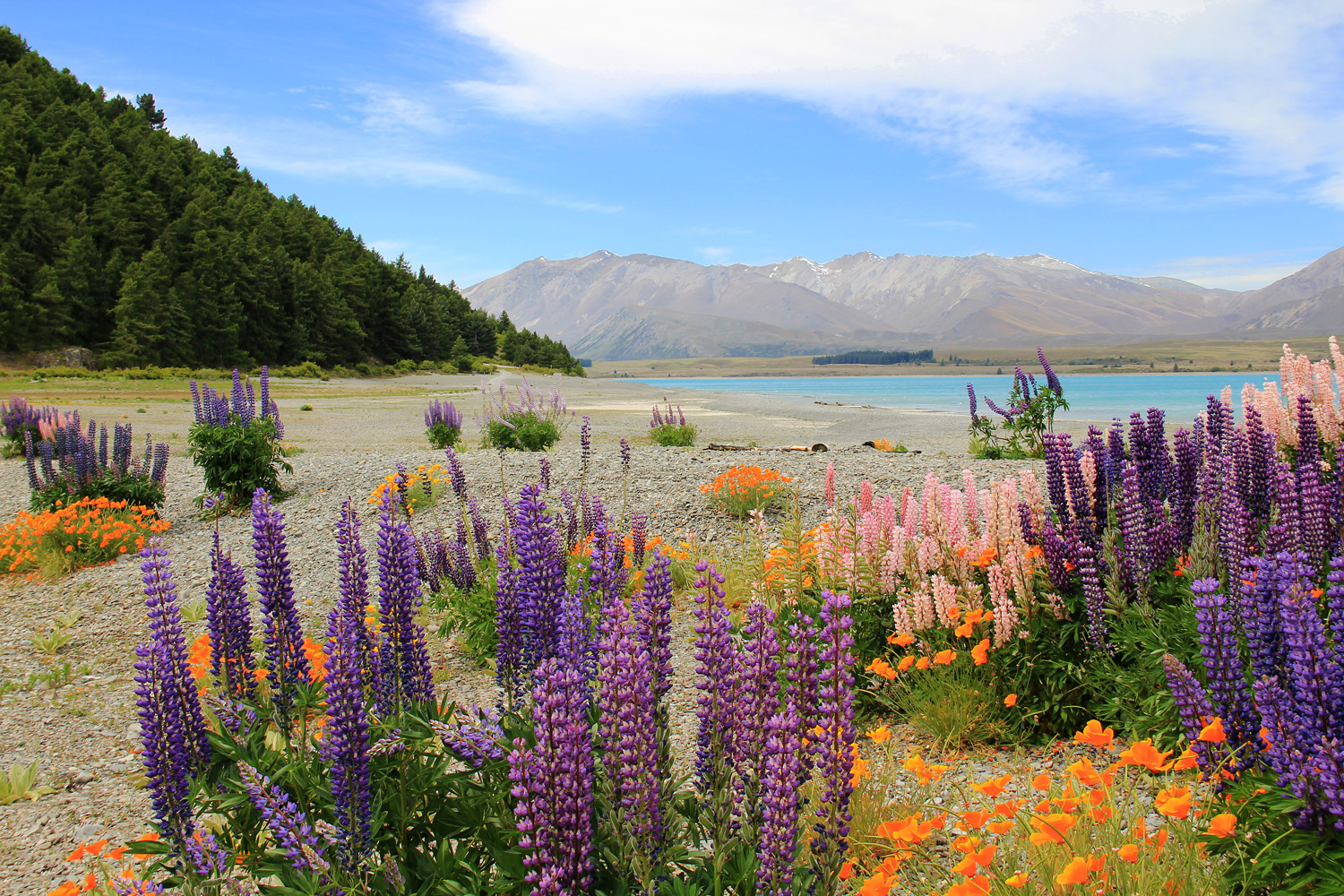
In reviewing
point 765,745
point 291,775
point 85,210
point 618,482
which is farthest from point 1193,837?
point 85,210

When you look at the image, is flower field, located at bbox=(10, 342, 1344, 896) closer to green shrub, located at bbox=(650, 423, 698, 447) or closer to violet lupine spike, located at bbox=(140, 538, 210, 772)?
violet lupine spike, located at bbox=(140, 538, 210, 772)

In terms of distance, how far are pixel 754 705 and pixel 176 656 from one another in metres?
1.65

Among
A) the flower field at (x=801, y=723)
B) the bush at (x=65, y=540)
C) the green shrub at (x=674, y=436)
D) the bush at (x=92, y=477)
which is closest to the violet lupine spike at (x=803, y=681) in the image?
the flower field at (x=801, y=723)

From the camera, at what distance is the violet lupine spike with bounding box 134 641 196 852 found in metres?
2.04

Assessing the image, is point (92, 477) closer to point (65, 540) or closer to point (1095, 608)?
point (65, 540)

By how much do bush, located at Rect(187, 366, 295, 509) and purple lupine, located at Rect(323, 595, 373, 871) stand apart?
388 inches

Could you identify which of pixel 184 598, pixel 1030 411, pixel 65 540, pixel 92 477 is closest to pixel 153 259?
pixel 92 477

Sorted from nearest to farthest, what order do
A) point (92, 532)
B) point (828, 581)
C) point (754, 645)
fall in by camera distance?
point (754, 645) < point (828, 581) < point (92, 532)

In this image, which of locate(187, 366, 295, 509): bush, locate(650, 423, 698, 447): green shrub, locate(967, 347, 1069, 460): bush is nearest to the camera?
locate(187, 366, 295, 509): bush

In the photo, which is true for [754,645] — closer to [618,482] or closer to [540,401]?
[618,482]

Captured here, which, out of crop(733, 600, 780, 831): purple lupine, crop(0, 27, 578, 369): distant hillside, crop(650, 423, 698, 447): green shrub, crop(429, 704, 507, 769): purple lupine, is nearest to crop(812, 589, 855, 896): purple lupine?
crop(733, 600, 780, 831): purple lupine

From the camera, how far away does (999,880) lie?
2.34 m

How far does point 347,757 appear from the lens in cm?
192

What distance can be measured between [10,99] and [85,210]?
2205 centimetres
